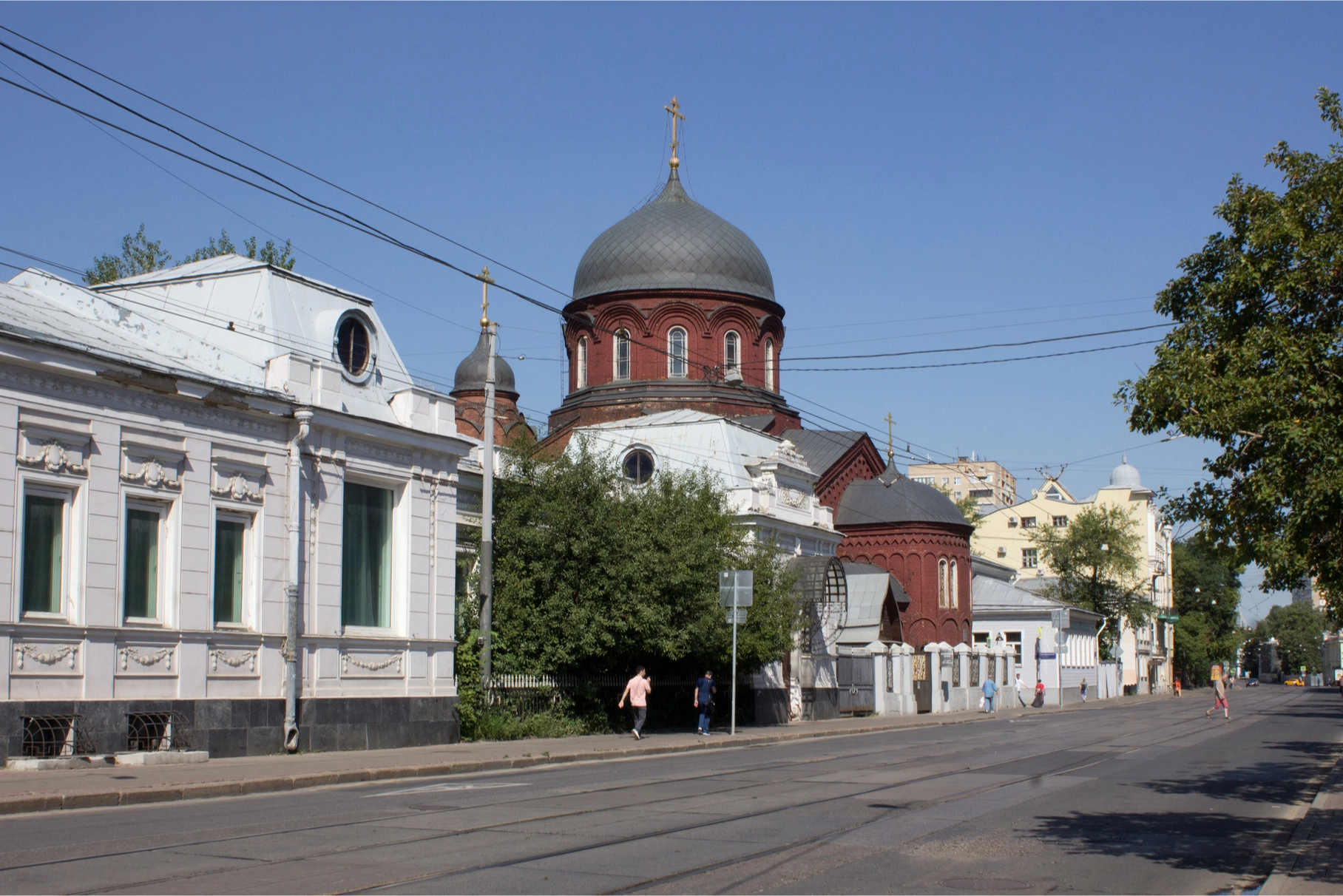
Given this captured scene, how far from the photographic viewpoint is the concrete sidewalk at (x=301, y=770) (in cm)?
1452

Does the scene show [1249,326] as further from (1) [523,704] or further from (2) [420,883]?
(1) [523,704]

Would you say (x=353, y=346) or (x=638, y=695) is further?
(x=638, y=695)

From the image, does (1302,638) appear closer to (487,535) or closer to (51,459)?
(487,535)

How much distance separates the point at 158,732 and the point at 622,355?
109 feet

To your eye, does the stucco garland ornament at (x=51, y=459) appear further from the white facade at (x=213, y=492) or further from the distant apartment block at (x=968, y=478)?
the distant apartment block at (x=968, y=478)

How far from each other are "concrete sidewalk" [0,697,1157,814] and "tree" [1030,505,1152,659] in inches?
1810

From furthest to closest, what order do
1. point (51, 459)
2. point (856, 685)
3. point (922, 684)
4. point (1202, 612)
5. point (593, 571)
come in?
1. point (1202, 612)
2. point (922, 684)
3. point (856, 685)
4. point (593, 571)
5. point (51, 459)

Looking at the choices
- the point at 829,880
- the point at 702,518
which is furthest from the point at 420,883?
the point at 702,518

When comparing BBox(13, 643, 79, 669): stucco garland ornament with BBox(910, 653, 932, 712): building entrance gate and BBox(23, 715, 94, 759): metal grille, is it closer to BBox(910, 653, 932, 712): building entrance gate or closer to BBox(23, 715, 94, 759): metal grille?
BBox(23, 715, 94, 759): metal grille

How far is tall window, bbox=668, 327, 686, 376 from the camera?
5000cm

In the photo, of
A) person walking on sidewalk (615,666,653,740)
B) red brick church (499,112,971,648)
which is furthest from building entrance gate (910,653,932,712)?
person walking on sidewalk (615,666,653,740)

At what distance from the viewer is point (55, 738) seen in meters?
17.8

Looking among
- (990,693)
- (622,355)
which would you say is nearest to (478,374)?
(622,355)

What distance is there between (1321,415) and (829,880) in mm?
5155
